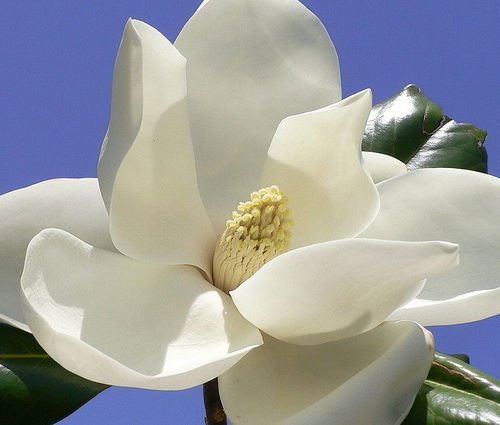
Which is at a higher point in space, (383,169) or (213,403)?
(383,169)

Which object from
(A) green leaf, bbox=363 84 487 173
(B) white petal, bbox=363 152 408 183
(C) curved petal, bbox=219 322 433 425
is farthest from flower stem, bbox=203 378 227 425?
(A) green leaf, bbox=363 84 487 173

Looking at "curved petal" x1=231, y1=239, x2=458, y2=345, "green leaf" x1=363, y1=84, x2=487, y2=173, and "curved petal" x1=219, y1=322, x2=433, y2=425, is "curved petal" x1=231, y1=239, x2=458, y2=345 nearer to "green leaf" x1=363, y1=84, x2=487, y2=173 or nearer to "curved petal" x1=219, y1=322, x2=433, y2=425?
"curved petal" x1=219, y1=322, x2=433, y2=425

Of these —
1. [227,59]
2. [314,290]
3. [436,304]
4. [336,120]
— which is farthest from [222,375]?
[227,59]

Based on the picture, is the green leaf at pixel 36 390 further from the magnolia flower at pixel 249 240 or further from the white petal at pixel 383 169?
the white petal at pixel 383 169

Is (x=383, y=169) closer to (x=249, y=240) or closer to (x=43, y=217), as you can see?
(x=249, y=240)

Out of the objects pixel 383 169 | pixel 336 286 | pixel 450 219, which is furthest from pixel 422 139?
pixel 336 286
